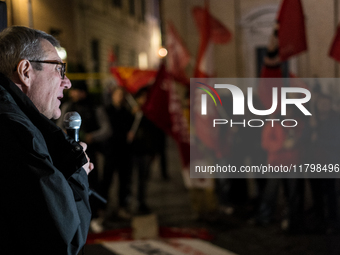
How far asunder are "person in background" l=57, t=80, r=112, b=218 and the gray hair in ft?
12.3

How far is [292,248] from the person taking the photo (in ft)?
14.1

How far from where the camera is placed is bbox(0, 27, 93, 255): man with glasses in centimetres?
122

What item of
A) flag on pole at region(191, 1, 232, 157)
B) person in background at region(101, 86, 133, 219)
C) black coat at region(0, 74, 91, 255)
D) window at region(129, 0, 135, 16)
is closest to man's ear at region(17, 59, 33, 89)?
black coat at region(0, 74, 91, 255)

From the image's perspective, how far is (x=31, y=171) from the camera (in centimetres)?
122

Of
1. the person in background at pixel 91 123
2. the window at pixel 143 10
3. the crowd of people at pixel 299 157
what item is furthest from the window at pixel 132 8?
the crowd of people at pixel 299 157


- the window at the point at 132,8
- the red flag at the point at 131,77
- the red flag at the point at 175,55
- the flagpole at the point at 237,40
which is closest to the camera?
the red flag at the point at 175,55

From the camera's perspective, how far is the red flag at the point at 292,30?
16.1ft

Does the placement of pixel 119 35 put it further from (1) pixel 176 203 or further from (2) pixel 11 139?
(2) pixel 11 139

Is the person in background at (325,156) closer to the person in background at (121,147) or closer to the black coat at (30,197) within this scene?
the person in background at (121,147)

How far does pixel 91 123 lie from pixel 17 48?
3.97 metres

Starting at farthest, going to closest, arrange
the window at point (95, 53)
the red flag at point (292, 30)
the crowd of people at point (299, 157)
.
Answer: the window at point (95, 53) → the red flag at point (292, 30) → the crowd of people at point (299, 157)

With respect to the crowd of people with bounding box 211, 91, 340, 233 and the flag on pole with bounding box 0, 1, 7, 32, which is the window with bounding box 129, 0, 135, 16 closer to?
the crowd of people with bounding box 211, 91, 340, 233

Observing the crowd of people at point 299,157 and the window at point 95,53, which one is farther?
the window at point 95,53

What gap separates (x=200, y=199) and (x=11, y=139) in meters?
4.43
